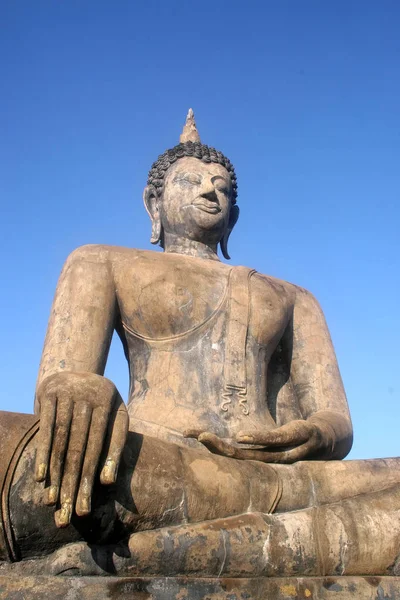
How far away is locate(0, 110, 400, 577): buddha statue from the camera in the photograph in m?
4.39

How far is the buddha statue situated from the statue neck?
16 millimetres

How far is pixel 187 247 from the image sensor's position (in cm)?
778

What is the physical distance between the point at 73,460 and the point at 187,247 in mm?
3800

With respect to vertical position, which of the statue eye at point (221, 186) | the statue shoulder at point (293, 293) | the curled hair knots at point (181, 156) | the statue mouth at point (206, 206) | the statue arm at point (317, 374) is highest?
the curled hair knots at point (181, 156)

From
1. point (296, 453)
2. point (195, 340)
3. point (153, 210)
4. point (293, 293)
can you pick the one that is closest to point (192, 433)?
point (296, 453)

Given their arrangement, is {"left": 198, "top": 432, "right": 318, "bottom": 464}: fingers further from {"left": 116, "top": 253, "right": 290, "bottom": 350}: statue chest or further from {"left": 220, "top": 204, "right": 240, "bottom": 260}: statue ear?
{"left": 220, "top": 204, "right": 240, "bottom": 260}: statue ear

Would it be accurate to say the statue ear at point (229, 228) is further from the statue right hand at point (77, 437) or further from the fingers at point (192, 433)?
the statue right hand at point (77, 437)

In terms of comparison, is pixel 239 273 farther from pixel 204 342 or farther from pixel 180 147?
pixel 180 147

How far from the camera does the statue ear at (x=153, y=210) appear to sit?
8.09 meters

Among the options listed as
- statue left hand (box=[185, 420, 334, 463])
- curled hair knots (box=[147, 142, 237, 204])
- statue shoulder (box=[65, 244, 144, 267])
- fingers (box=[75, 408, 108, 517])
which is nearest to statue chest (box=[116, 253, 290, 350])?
statue shoulder (box=[65, 244, 144, 267])

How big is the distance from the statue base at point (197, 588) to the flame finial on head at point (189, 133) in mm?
5316

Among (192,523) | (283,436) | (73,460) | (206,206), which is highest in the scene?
(206,206)

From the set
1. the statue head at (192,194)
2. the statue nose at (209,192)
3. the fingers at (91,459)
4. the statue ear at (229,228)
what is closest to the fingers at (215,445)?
the fingers at (91,459)

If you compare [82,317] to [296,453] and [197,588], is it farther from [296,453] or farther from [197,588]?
[197,588]
